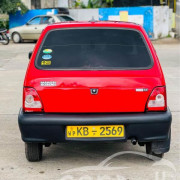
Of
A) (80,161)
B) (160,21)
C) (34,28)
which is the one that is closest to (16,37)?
(34,28)

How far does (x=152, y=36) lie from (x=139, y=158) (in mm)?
19736

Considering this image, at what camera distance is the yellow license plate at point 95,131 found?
17.1 feet

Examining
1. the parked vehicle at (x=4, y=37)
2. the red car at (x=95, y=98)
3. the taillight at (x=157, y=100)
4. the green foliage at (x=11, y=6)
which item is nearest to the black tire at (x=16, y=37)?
the parked vehicle at (x=4, y=37)

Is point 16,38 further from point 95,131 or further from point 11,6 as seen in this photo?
point 95,131

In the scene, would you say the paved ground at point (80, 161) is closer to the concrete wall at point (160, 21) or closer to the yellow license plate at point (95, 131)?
the yellow license plate at point (95, 131)

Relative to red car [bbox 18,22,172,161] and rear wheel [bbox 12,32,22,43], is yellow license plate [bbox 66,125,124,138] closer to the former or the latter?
red car [bbox 18,22,172,161]

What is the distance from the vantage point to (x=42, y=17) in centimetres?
2458

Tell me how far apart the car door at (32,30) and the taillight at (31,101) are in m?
19.1

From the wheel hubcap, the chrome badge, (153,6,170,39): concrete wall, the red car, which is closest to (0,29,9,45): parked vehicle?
the wheel hubcap

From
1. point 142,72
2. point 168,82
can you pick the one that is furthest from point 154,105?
point 168,82

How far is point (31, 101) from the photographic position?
5383 mm

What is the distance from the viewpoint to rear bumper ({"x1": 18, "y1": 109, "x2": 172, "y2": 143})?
5188mm

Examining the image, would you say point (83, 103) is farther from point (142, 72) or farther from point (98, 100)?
point (142, 72)

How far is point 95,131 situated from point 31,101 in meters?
0.74
